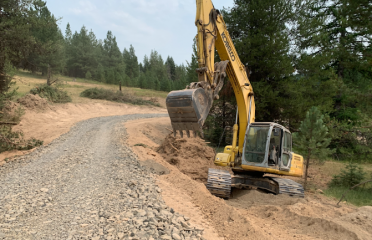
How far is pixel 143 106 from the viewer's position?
95.9 ft

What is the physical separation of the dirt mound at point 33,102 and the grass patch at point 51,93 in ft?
4.66

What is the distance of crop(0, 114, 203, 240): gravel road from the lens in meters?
3.70

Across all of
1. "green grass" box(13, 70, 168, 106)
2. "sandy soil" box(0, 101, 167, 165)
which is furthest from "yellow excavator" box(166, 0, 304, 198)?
"green grass" box(13, 70, 168, 106)

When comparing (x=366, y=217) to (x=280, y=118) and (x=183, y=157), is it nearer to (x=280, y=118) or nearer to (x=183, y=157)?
(x=183, y=157)

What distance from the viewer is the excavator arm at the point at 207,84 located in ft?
17.7

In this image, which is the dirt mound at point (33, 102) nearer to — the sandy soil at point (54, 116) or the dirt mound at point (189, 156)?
the sandy soil at point (54, 116)

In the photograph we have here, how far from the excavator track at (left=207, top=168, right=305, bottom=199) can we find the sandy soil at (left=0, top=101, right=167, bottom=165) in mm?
7289

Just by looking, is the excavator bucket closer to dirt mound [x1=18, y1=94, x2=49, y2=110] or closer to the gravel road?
the gravel road

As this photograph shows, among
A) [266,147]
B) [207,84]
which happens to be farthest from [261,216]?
[207,84]

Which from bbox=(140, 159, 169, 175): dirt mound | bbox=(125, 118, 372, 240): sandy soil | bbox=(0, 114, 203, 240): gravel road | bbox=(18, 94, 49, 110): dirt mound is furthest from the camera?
bbox=(18, 94, 49, 110): dirt mound

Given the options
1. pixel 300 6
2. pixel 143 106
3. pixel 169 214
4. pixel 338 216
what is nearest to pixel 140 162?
pixel 169 214

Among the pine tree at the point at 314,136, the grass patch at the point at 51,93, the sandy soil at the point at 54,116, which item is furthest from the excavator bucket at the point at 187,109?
the grass patch at the point at 51,93

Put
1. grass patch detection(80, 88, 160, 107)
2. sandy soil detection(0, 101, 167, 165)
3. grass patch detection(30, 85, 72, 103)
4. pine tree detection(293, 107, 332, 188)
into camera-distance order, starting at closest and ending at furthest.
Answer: pine tree detection(293, 107, 332, 188) → sandy soil detection(0, 101, 167, 165) → grass patch detection(30, 85, 72, 103) → grass patch detection(80, 88, 160, 107)

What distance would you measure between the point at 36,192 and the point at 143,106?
2417cm
